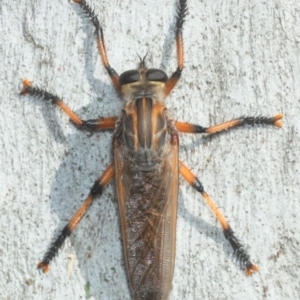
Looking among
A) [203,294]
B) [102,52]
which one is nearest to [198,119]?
[102,52]

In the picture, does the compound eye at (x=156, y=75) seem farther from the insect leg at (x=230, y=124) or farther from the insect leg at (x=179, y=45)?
the insect leg at (x=230, y=124)

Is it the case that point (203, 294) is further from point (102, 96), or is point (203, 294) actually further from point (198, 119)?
point (102, 96)

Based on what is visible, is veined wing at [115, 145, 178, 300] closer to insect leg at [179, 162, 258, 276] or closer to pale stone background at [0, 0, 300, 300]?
insect leg at [179, 162, 258, 276]

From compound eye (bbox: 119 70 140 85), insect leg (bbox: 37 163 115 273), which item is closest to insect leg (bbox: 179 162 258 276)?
insect leg (bbox: 37 163 115 273)

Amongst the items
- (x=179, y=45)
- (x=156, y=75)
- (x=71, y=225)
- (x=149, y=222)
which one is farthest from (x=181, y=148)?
(x=71, y=225)

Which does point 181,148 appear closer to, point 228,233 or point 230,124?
point 230,124

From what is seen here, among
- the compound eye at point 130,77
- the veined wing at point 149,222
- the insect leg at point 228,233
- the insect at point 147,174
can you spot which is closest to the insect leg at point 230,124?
the insect at point 147,174
